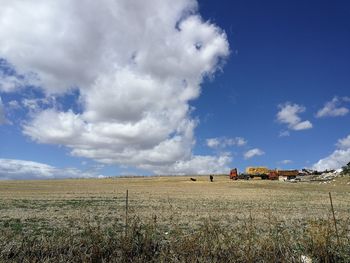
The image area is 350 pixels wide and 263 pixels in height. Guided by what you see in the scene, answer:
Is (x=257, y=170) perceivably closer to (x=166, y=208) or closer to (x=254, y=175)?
(x=254, y=175)

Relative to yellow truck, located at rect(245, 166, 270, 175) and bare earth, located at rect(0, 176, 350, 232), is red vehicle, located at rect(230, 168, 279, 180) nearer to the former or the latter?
yellow truck, located at rect(245, 166, 270, 175)

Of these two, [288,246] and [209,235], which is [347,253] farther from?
[209,235]

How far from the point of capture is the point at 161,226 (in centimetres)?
1847

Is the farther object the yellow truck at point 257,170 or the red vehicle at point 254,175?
the yellow truck at point 257,170

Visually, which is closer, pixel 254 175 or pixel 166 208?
pixel 166 208

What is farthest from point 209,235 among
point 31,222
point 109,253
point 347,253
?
point 31,222

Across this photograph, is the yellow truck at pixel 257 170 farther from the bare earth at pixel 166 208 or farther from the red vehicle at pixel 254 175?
the bare earth at pixel 166 208

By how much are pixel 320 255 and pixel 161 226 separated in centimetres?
841

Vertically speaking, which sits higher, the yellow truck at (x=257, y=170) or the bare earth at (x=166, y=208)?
the yellow truck at (x=257, y=170)

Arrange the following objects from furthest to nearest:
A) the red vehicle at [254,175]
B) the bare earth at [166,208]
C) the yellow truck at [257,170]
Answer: the yellow truck at [257,170] → the red vehicle at [254,175] → the bare earth at [166,208]

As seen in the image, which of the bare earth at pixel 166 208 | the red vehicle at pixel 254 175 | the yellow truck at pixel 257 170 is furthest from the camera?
the yellow truck at pixel 257 170

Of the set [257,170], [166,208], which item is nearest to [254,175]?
[257,170]

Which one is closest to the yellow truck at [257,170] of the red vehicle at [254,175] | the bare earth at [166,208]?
the red vehicle at [254,175]

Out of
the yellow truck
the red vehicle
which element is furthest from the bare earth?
the yellow truck
